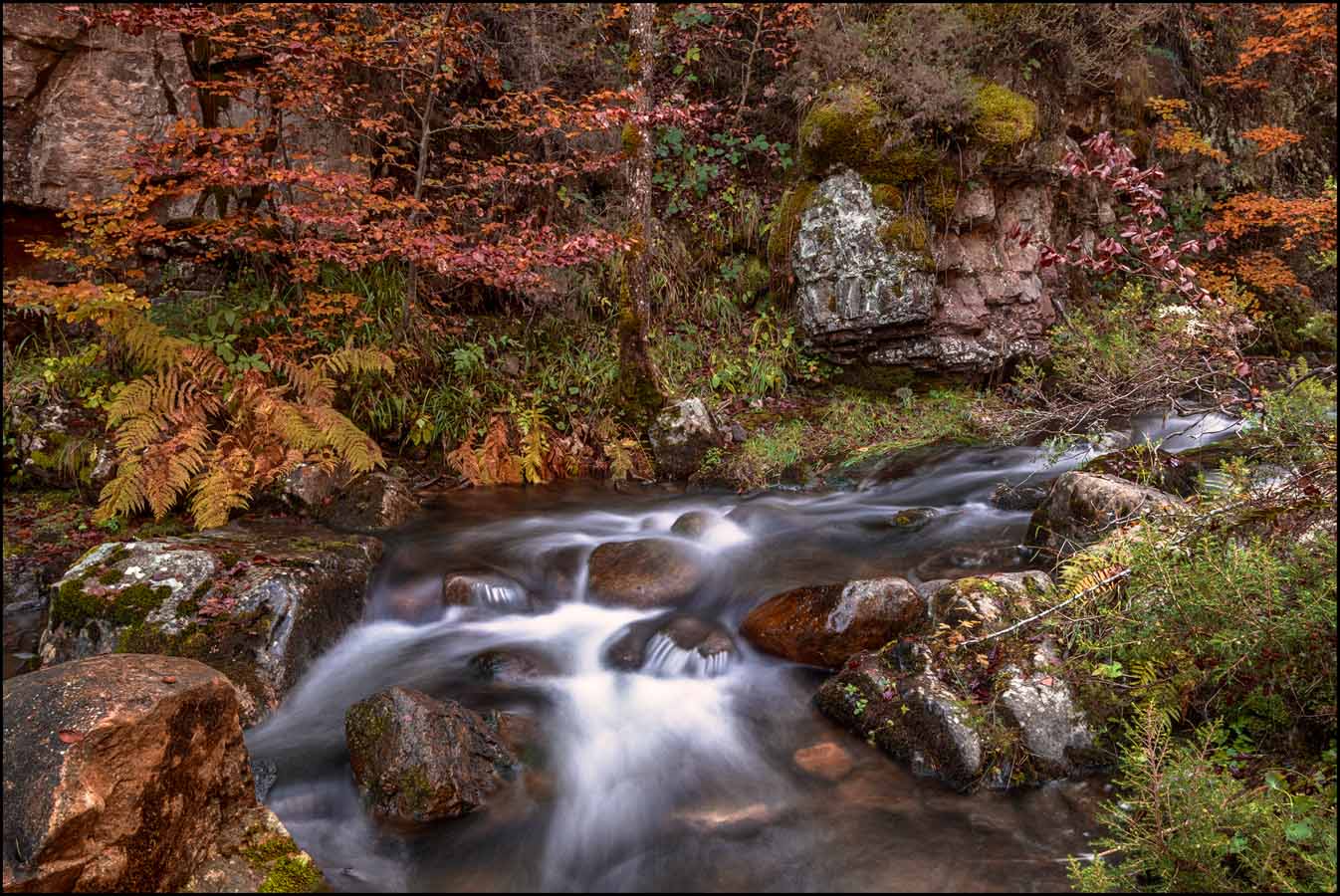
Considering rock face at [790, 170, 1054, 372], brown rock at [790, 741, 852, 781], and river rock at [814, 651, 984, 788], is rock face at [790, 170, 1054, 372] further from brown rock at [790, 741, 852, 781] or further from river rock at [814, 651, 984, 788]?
brown rock at [790, 741, 852, 781]

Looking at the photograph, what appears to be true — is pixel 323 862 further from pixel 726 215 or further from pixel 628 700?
pixel 726 215

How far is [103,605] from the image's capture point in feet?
15.1

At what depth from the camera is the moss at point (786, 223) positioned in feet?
31.1

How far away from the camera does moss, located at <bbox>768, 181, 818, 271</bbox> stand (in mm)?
9484

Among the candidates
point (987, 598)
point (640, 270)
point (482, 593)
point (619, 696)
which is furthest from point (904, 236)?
point (619, 696)

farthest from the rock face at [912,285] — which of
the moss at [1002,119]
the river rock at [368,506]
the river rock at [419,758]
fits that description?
the river rock at [419,758]

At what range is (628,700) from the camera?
4656 mm

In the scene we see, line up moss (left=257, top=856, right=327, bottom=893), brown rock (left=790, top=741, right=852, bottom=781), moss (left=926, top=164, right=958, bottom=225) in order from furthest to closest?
1. moss (left=926, top=164, right=958, bottom=225)
2. brown rock (left=790, top=741, right=852, bottom=781)
3. moss (left=257, top=856, right=327, bottom=893)

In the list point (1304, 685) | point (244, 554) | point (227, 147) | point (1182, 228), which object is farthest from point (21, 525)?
point (1182, 228)

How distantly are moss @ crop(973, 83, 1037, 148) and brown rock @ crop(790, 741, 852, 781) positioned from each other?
26.0ft

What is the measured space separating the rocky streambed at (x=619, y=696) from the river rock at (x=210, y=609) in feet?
0.06

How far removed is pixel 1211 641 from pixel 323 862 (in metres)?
3.73

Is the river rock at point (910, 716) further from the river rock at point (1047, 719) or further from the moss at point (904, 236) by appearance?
the moss at point (904, 236)

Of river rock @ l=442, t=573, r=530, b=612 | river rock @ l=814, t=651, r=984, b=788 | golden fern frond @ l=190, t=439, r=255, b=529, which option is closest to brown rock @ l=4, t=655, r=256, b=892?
river rock @ l=442, t=573, r=530, b=612
